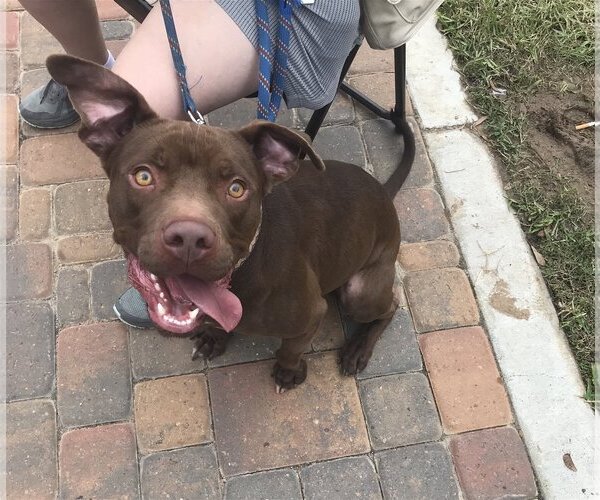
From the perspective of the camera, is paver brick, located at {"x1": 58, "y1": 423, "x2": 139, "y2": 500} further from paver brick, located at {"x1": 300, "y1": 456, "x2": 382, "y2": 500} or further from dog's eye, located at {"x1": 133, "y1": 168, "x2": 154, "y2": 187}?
dog's eye, located at {"x1": 133, "y1": 168, "x2": 154, "y2": 187}

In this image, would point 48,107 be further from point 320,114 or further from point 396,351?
point 396,351

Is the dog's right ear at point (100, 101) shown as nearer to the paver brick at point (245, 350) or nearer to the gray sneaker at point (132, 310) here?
the gray sneaker at point (132, 310)

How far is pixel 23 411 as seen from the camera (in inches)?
126

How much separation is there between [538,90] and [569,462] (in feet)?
8.50

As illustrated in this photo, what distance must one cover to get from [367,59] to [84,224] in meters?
2.29

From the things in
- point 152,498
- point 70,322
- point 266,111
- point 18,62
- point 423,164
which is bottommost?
point 152,498

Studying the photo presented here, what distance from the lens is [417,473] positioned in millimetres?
3195

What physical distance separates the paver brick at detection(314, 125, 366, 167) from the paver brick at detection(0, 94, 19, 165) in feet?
6.19

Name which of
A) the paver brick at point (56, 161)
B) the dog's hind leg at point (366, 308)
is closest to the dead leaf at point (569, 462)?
the dog's hind leg at point (366, 308)

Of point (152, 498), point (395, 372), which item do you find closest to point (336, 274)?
point (395, 372)

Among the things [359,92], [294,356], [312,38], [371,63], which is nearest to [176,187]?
[312,38]

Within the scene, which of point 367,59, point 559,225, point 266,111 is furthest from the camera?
point 367,59

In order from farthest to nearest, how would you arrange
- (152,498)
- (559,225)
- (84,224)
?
(559,225)
(84,224)
(152,498)

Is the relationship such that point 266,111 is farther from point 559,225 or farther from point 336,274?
point 559,225
